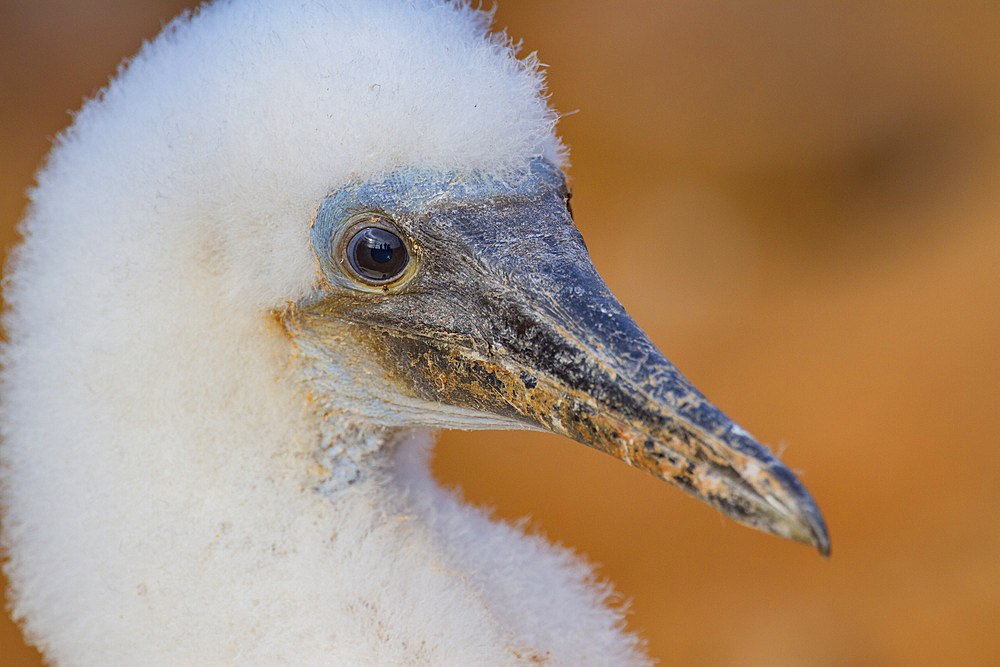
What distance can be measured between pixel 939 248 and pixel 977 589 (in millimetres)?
1844

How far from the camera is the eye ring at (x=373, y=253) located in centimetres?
136

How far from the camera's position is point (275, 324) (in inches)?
55.1

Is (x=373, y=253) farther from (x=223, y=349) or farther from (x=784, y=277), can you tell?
(x=784, y=277)

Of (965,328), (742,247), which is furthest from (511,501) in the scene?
(965,328)

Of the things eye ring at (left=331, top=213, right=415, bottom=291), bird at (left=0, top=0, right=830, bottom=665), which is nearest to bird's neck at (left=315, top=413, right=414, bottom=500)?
bird at (left=0, top=0, right=830, bottom=665)

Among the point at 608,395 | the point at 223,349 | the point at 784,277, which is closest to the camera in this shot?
the point at 608,395

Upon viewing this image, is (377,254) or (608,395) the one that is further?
(377,254)

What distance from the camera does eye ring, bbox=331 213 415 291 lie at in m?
1.36

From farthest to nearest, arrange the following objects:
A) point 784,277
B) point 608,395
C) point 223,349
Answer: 1. point 784,277
2. point 223,349
3. point 608,395

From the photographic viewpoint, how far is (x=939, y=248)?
184 inches

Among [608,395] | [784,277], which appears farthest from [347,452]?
[784,277]

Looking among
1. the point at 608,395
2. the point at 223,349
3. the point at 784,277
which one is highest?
the point at 784,277

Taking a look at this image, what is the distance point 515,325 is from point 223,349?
0.46 m

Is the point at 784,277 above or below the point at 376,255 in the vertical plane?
above
